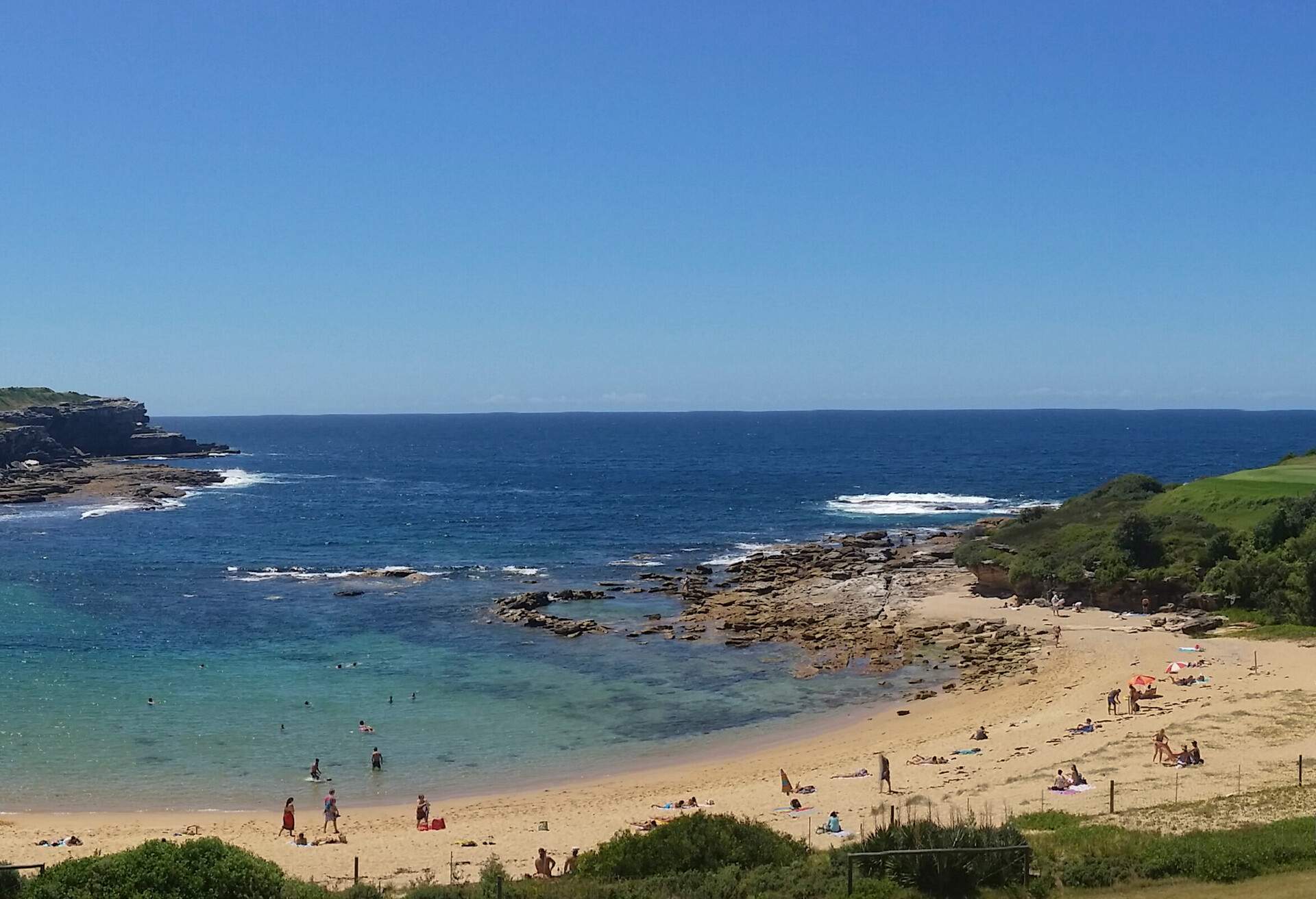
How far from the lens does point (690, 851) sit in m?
18.4

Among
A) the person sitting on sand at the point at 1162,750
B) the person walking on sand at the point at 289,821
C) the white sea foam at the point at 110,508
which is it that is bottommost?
the person walking on sand at the point at 289,821

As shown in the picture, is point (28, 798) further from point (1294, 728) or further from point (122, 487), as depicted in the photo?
point (122, 487)

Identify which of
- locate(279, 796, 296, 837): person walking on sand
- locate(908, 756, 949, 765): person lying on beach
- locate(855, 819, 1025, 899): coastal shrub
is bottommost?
locate(279, 796, 296, 837): person walking on sand

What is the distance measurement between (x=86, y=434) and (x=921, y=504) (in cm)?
11224

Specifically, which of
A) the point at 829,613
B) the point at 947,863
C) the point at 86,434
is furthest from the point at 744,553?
the point at 86,434

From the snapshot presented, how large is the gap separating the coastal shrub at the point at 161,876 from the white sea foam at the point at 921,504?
81.3 meters

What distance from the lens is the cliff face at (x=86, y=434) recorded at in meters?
129

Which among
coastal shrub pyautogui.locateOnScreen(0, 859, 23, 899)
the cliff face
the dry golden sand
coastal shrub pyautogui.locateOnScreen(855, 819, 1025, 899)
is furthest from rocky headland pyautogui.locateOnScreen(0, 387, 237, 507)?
coastal shrub pyautogui.locateOnScreen(855, 819, 1025, 899)

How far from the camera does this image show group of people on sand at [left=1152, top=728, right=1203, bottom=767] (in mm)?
27750

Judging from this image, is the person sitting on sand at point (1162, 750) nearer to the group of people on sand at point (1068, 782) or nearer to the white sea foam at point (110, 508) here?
the group of people on sand at point (1068, 782)

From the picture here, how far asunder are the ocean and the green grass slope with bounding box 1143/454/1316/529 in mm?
23875

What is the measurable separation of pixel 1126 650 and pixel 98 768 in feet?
122

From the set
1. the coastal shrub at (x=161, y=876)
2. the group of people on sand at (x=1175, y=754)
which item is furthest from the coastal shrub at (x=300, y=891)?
the group of people on sand at (x=1175, y=754)

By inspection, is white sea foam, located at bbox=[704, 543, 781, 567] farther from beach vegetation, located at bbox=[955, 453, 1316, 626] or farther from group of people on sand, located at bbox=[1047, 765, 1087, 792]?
group of people on sand, located at bbox=[1047, 765, 1087, 792]
